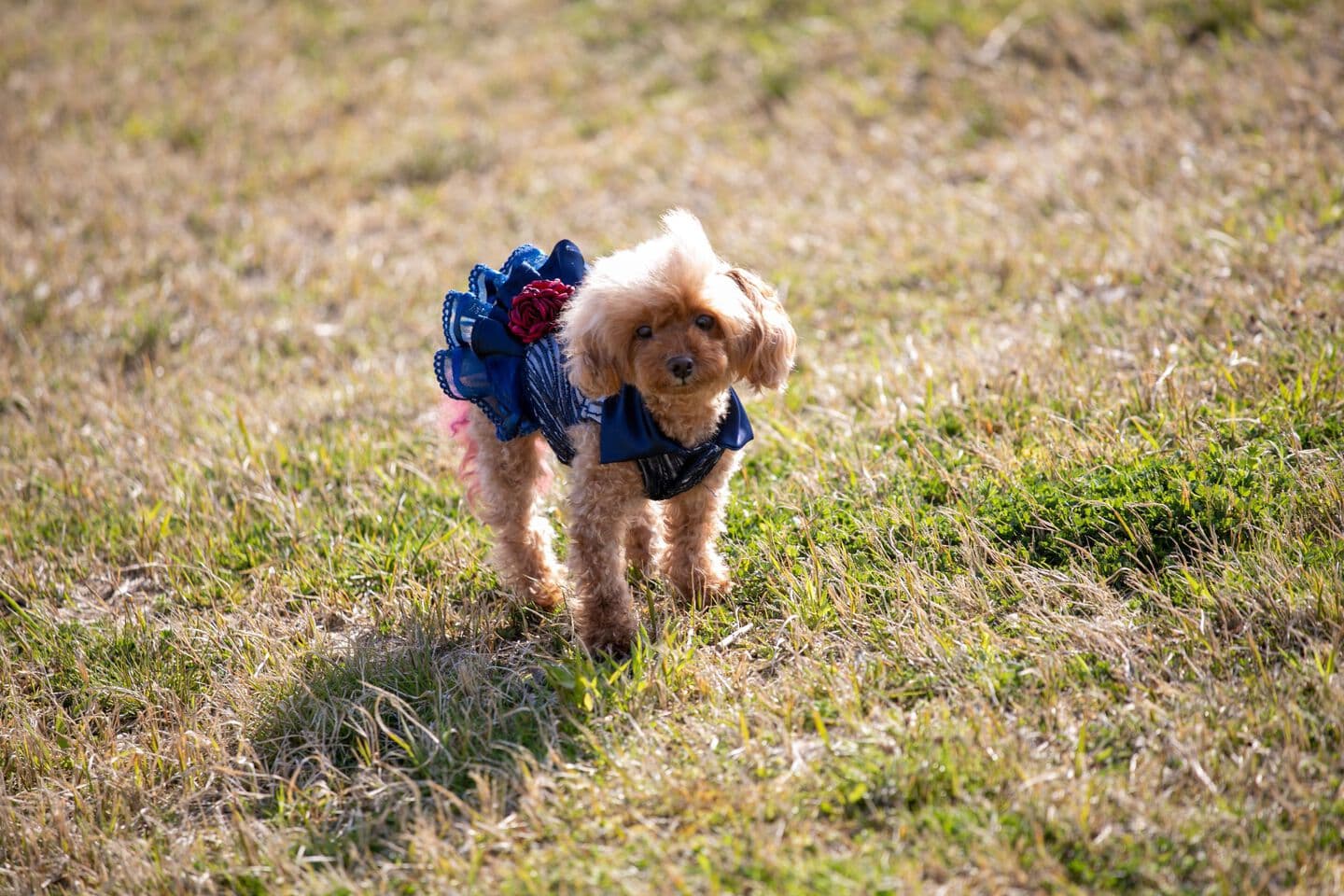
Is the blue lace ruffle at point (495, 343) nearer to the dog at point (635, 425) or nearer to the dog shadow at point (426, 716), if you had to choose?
the dog at point (635, 425)

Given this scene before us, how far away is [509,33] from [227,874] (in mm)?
12440

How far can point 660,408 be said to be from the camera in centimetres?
425

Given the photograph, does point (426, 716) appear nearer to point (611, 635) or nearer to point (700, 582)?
point (611, 635)

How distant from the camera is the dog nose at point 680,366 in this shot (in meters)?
3.94

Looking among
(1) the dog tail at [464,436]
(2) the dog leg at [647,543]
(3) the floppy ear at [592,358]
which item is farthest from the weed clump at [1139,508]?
(1) the dog tail at [464,436]

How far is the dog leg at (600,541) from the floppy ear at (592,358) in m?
0.25

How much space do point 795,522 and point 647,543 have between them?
26.5 inches

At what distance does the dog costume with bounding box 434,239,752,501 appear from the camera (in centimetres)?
418

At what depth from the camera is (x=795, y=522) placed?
4.92 m

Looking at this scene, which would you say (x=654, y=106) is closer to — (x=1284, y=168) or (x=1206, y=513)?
(x=1284, y=168)

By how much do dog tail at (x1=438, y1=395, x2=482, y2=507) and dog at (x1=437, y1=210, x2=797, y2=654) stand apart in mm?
64

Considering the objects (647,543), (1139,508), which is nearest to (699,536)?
(647,543)

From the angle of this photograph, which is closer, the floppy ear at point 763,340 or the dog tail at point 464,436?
the floppy ear at point 763,340

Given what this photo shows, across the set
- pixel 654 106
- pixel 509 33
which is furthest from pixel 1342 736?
pixel 509 33
